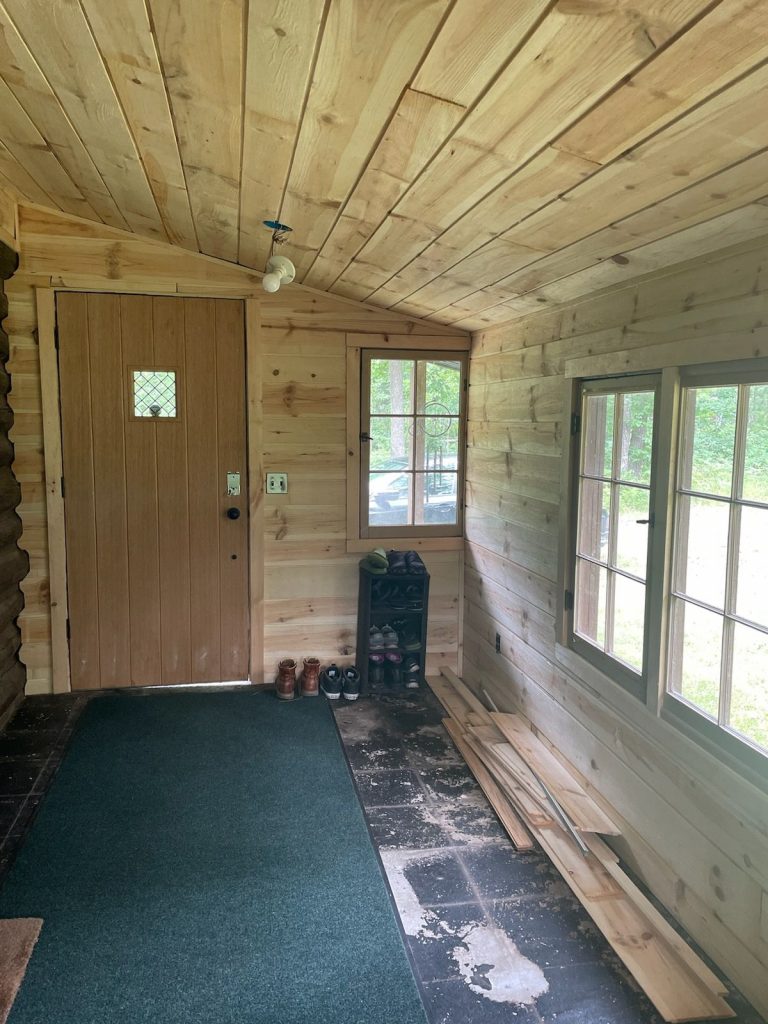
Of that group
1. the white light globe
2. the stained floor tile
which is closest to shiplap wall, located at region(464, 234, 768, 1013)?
the stained floor tile

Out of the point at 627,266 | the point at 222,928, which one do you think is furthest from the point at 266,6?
the point at 222,928

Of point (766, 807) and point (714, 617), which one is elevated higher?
point (714, 617)

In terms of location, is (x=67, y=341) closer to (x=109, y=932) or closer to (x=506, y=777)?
(x=109, y=932)

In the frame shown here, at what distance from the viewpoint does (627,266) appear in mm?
2262

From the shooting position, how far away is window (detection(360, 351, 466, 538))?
4051 mm

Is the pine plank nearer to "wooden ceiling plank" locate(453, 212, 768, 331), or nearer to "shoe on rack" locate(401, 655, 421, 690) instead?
"shoe on rack" locate(401, 655, 421, 690)

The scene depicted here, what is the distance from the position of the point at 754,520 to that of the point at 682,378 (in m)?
0.52

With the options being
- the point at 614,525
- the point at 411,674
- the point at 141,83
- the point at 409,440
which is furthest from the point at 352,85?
the point at 411,674

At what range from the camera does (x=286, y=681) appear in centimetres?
389

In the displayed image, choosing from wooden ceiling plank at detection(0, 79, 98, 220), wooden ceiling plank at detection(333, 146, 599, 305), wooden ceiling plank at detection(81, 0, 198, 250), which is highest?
wooden ceiling plank at detection(0, 79, 98, 220)

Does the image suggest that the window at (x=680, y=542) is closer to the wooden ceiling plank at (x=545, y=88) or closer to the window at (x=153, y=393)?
the wooden ceiling plank at (x=545, y=88)

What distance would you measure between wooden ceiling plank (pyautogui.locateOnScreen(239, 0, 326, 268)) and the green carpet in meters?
2.29

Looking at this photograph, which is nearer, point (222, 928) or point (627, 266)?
point (222, 928)

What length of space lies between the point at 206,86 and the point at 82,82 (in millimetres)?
441
